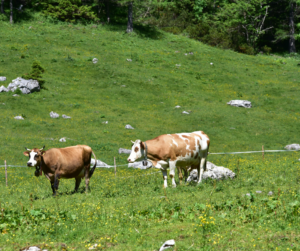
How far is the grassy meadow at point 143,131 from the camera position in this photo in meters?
10.5

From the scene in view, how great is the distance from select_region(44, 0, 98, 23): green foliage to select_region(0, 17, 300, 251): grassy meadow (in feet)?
8.64

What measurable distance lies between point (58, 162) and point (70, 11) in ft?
180

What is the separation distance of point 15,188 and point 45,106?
21.4 m

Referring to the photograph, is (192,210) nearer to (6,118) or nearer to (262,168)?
(262,168)

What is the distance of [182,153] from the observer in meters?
17.0


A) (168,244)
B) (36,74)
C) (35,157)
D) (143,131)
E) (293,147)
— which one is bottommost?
(143,131)

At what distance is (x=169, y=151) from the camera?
16703mm

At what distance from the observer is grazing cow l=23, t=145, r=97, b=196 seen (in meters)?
15.4

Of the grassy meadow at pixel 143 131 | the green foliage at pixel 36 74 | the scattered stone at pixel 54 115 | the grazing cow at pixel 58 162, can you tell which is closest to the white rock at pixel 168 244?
the grassy meadow at pixel 143 131

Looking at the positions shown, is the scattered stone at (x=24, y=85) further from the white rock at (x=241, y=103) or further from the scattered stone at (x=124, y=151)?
the white rock at (x=241, y=103)

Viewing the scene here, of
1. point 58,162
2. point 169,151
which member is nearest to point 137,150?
point 169,151

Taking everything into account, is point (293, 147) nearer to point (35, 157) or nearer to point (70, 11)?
point (35, 157)

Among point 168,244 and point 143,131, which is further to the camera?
point 143,131

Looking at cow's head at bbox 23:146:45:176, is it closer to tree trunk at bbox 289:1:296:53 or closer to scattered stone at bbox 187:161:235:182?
scattered stone at bbox 187:161:235:182
